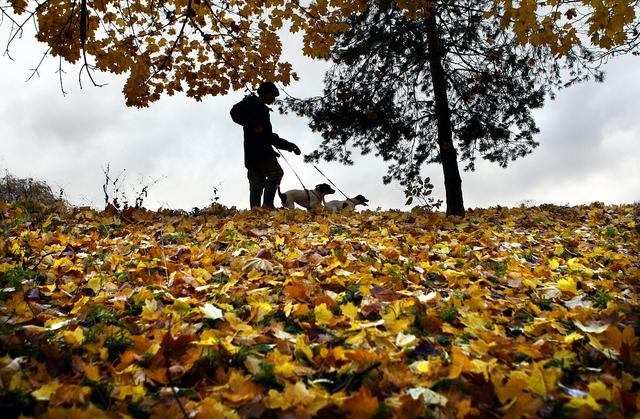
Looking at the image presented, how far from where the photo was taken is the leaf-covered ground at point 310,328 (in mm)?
1560

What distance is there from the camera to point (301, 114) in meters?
9.13

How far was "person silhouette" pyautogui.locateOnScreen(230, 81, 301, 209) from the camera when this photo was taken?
263 inches

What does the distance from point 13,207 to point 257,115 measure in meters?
3.36

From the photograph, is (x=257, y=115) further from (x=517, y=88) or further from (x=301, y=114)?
(x=517, y=88)

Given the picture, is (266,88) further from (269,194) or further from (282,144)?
(269,194)

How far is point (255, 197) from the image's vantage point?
7305 millimetres

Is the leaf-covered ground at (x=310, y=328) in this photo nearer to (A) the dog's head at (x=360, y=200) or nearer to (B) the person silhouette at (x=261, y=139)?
(B) the person silhouette at (x=261, y=139)

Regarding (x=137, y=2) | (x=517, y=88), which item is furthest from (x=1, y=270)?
(x=517, y=88)

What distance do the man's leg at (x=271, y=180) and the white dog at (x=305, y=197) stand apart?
630 millimetres

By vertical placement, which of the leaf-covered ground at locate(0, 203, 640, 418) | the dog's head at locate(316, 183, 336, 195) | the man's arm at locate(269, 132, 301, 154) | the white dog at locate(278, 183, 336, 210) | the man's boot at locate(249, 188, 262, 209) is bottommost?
the leaf-covered ground at locate(0, 203, 640, 418)

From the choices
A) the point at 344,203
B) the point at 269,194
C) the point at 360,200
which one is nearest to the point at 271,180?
the point at 269,194

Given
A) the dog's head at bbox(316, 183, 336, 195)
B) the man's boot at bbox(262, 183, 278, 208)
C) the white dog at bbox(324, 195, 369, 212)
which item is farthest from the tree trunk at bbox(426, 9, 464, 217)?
the man's boot at bbox(262, 183, 278, 208)

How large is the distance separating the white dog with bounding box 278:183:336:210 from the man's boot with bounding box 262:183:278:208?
0.62m

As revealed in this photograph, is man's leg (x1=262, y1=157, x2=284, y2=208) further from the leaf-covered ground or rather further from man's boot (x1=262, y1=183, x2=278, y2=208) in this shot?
the leaf-covered ground
